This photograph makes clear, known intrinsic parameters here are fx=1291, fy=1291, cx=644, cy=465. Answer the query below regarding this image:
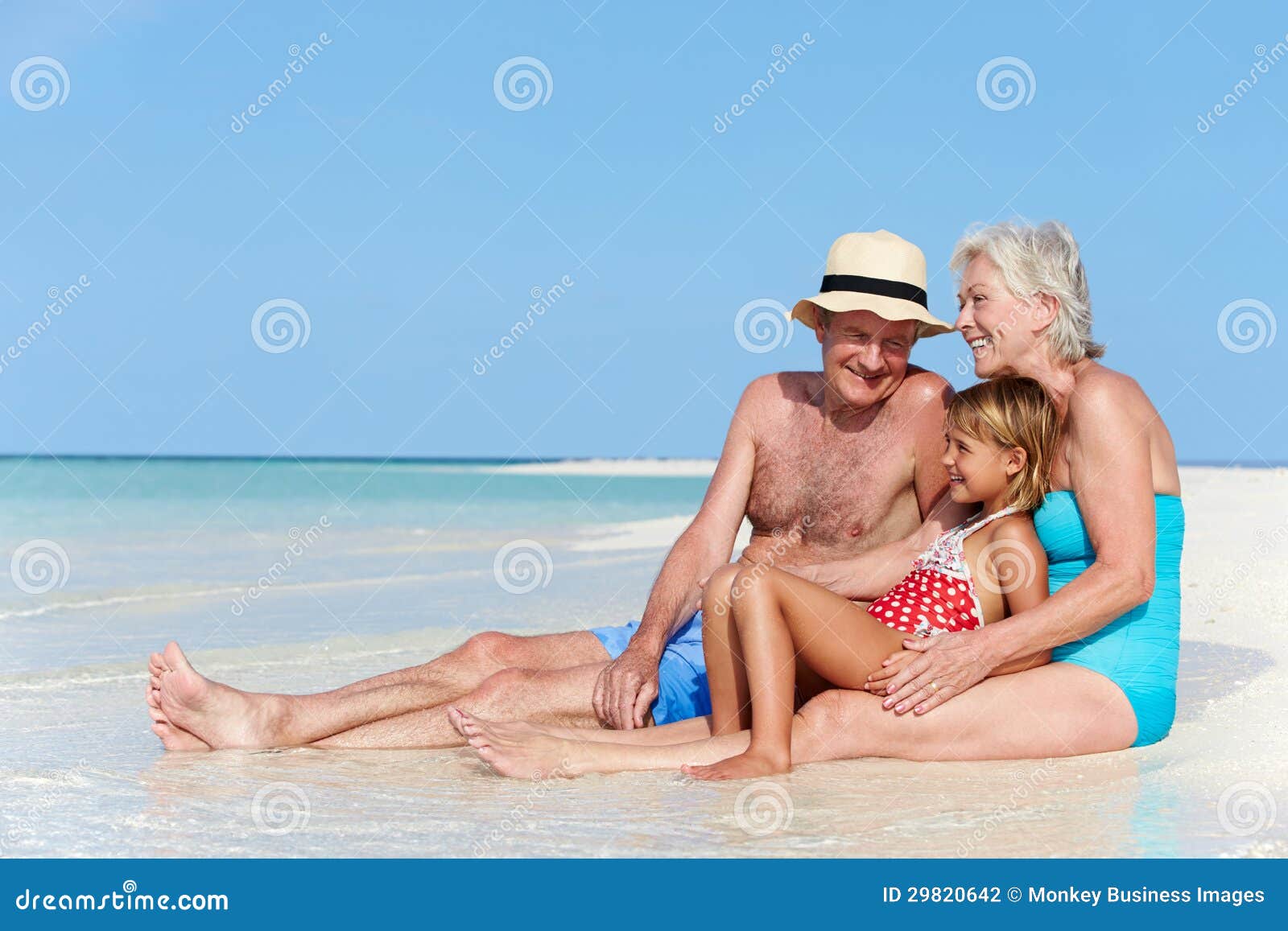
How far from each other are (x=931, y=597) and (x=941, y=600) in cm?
3

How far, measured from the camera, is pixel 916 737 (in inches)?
158

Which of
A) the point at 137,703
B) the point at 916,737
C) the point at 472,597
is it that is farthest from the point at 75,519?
the point at 916,737

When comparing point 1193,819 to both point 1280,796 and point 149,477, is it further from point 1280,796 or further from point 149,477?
point 149,477

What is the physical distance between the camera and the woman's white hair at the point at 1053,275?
4.19 metres

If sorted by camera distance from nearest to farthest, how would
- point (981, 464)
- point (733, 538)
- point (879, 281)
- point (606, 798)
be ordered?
point (606, 798)
point (981, 464)
point (879, 281)
point (733, 538)

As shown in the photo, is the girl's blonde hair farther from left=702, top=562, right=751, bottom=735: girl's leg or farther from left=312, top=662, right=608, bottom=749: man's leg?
left=312, top=662, right=608, bottom=749: man's leg

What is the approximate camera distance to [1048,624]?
12.9 ft

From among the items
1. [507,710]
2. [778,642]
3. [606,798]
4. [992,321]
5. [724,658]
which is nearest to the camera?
[606,798]

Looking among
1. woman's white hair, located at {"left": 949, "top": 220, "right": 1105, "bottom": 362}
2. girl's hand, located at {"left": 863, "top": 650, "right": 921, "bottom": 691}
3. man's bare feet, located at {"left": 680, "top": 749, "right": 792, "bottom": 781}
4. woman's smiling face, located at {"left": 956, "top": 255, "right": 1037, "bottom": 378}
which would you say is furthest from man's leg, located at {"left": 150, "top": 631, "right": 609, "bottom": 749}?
woman's white hair, located at {"left": 949, "top": 220, "right": 1105, "bottom": 362}

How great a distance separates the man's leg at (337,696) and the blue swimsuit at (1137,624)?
164cm

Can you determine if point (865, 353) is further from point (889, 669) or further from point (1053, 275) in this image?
point (889, 669)

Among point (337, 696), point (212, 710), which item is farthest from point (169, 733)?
point (337, 696)

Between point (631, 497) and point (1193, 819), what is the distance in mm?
31310

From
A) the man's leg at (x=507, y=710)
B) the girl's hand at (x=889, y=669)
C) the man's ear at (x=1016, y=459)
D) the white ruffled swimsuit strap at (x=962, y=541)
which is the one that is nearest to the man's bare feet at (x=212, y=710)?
the man's leg at (x=507, y=710)
